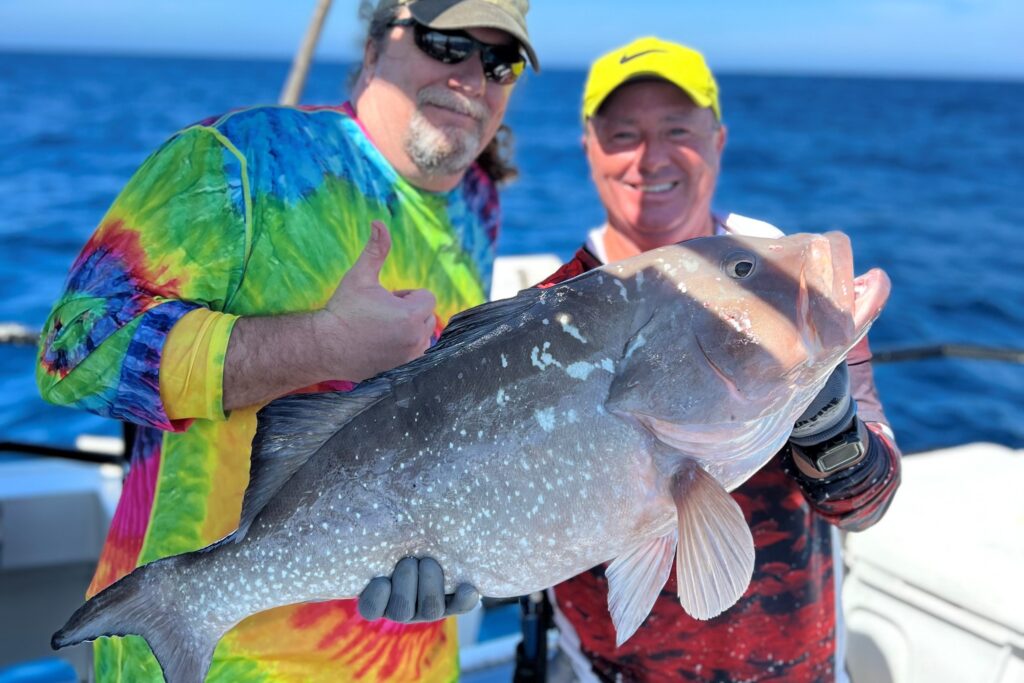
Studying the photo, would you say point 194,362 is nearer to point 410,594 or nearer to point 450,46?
point 410,594

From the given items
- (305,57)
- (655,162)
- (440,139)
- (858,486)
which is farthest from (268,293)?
(305,57)

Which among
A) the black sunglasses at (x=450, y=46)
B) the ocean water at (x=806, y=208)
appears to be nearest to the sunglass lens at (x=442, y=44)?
the black sunglasses at (x=450, y=46)

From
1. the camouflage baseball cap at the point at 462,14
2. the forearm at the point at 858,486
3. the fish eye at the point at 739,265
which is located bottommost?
the forearm at the point at 858,486

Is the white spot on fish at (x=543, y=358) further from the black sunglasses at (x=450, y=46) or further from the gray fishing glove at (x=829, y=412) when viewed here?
the black sunglasses at (x=450, y=46)

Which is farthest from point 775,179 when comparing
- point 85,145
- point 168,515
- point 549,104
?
point 549,104

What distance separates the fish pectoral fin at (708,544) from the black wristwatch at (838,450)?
1.18ft

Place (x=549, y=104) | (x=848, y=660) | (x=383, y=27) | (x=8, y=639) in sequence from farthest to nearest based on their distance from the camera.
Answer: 1. (x=549, y=104)
2. (x=8, y=639)
3. (x=848, y=660)
4. (x=383, y=27)

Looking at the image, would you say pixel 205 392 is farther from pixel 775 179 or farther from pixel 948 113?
pixel 948 113

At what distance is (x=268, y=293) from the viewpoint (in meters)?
2.07

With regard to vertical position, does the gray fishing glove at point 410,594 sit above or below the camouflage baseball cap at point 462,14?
below

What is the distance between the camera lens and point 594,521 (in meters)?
1.87

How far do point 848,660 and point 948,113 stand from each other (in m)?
68.2

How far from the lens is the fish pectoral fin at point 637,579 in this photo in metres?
1.96

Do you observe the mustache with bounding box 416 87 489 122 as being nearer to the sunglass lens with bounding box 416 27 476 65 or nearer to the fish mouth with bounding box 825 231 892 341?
the sunglass lens with bounding box 416 27 476 65
